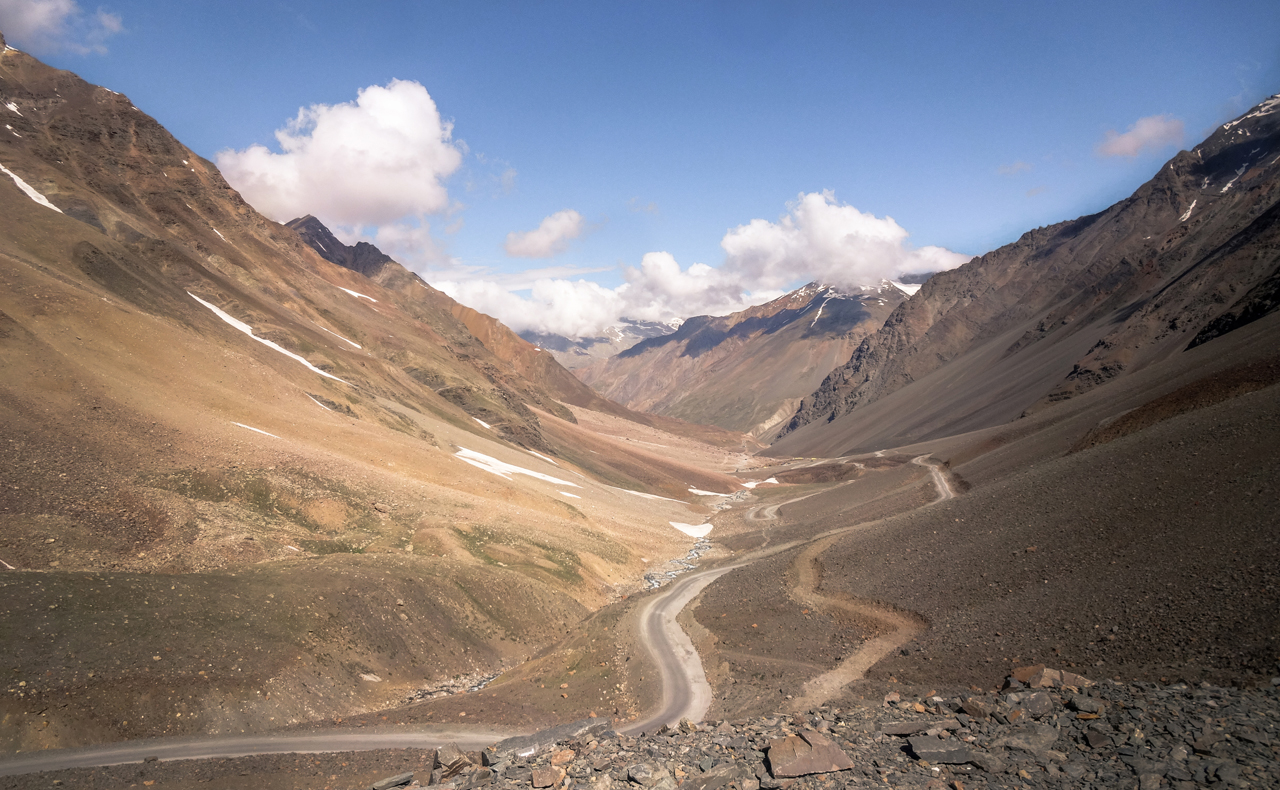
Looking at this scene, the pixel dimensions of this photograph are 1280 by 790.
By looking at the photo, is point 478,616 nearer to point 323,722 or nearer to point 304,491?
point 323,722

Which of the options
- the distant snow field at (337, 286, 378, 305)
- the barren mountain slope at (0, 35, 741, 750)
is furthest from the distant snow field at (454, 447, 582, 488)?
the distant snow field at (337, 286, 378, 305)

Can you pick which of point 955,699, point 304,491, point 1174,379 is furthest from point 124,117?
point 1174,379

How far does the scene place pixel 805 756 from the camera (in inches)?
538

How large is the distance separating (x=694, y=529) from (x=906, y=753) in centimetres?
5847

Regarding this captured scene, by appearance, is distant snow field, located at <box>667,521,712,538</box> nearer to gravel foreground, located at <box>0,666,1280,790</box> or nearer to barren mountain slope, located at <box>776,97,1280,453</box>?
gravel foreground, located at <box>0,666,1280,790</box>

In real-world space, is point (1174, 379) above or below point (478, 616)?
above

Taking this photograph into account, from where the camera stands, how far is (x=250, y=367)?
172 ft

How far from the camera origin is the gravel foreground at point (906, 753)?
11.9m

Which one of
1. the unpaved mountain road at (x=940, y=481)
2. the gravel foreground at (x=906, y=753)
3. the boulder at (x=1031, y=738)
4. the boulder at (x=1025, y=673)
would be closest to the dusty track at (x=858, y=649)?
the gravel foreground at (x=906, y=753)

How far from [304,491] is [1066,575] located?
36.4 metres

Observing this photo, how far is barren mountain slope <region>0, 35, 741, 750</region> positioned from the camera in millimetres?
21125

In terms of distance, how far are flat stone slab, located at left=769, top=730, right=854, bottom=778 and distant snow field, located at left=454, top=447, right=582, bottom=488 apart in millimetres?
46927

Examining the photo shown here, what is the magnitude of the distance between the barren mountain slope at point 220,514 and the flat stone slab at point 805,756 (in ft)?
54.8

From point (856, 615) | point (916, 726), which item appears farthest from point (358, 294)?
point (916, 726)
